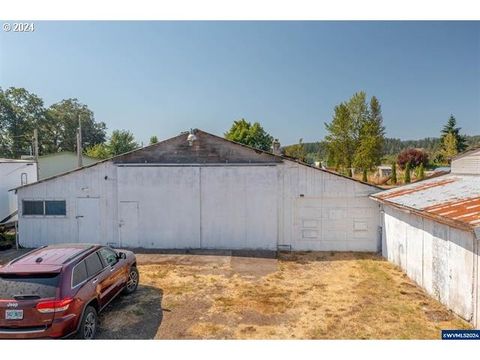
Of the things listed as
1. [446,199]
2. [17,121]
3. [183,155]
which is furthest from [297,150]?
[17,121]

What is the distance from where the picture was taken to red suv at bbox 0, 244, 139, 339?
5.45 m

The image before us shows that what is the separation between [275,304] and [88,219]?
33.0 ft

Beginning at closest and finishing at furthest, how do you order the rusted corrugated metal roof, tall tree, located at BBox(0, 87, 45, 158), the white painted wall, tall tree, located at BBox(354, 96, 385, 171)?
the rusted corrugated metal roof, the white painted wall, tall tree, located at BBox(354, 96, 385, 171), tall tree, located at BBox(0, 87, 45, 158)

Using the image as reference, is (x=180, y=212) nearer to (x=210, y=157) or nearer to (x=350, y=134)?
(x=210, y=157)

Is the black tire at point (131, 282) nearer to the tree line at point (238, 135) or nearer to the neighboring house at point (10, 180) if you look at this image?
the neighboring house at point (10, 180)

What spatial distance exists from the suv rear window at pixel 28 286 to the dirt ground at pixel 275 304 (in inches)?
73.1

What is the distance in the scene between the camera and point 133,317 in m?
7.46

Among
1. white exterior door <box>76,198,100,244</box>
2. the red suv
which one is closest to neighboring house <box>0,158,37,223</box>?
white exterior door <box>76,198,100,244</box>

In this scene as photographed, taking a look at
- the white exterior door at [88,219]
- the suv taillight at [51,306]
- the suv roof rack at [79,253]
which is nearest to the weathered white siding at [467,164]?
the suv roof rack at [79,253]

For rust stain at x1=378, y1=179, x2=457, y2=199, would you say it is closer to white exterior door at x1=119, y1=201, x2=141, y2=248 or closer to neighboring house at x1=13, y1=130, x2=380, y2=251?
neighboring house at x1=13, y1=130, x2=380, y2=251

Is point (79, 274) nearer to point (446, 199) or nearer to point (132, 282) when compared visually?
point (132, 282)

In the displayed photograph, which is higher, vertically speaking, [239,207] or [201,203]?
[201,203]

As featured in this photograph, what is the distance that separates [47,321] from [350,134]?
36970 mm

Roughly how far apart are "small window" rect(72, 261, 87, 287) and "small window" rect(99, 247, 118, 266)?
989mm
